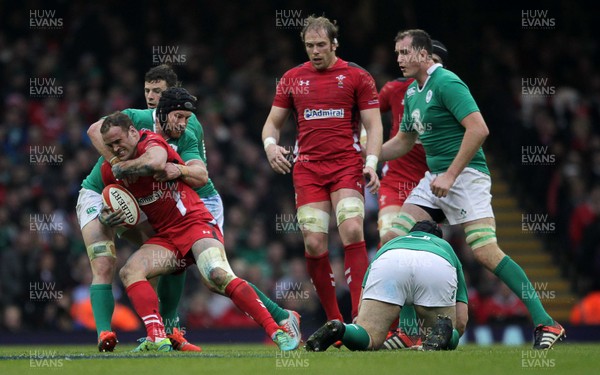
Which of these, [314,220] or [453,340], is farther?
[314,220]

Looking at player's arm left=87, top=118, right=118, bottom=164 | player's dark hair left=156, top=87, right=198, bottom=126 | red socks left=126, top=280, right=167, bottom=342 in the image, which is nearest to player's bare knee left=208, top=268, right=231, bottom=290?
red socks left=126, top=280, right=167, bottom=342

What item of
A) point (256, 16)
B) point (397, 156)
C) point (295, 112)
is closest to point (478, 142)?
point (397, 156)

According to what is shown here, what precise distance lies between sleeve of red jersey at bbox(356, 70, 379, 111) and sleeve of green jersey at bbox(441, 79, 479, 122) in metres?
0.81

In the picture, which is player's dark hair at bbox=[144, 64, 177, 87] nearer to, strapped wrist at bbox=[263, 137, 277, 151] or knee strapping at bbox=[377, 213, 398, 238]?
strapped wrist at bbox=[263, 137, 277, 151]

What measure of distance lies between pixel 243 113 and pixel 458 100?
8.94 metres

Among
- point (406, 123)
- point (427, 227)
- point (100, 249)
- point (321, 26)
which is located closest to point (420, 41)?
point (406, 123)

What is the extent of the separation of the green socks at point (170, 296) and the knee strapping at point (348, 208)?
→ 1396mm

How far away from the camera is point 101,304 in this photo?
29.4ft

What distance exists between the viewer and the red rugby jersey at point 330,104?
386 inches

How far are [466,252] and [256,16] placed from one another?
18.3 feet

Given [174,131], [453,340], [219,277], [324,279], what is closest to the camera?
[453,340]

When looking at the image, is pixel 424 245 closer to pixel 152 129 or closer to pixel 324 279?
pixel 324 279

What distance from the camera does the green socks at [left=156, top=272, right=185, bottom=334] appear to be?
31.7 feet

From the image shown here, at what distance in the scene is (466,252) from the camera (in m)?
16.4
